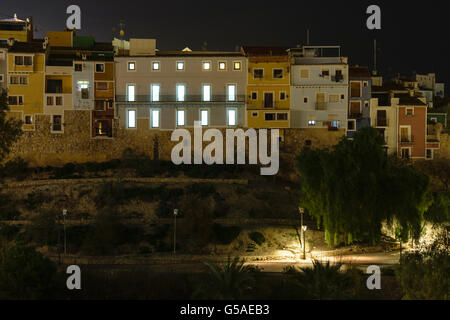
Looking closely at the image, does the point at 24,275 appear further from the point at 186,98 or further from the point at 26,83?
the point at 26,83

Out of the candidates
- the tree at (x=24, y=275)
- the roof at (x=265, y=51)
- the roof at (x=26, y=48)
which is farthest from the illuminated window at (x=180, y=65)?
the tree at (x=24, y=275)

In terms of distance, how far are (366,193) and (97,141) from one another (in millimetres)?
27670

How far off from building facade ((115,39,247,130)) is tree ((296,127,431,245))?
18585 millimetres

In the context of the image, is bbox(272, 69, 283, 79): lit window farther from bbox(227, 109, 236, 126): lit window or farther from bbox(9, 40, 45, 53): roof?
bbox(9, 40, 45, 53): roof

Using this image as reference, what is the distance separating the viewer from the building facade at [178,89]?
163 feet

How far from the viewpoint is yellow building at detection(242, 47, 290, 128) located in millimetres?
49594

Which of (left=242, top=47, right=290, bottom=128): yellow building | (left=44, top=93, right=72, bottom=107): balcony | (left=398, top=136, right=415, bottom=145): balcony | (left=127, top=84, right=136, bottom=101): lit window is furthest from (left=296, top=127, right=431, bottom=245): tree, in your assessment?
(left=44, top=93, right=72, bottom=107): balcony

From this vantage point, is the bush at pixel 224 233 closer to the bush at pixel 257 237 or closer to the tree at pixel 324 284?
the bush at pixel 257 237

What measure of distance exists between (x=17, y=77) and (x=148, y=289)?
1250 inches

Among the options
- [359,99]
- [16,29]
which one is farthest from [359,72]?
A: [16,29]

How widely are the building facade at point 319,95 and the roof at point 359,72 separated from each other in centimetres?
181

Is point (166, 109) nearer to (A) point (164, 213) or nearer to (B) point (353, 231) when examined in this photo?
(A) point (164, 213)

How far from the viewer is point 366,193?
3155cm
